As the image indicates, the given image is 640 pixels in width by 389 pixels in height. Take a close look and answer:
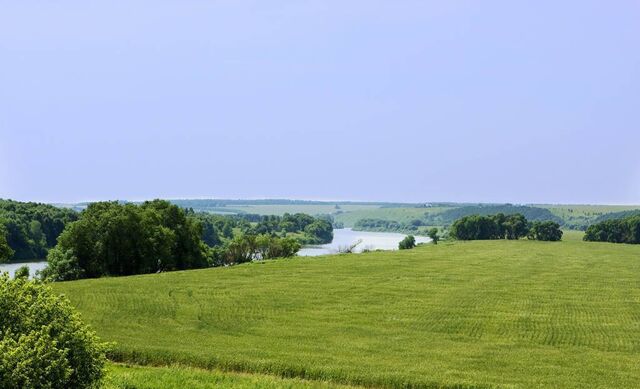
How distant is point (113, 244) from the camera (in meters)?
85.9

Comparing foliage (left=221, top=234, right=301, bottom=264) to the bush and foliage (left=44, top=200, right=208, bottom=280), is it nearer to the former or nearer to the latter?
foliage (left=44, top=200, right=208, bottom=280)

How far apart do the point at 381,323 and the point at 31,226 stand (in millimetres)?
115815

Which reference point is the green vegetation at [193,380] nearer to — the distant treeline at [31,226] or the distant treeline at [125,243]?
the distant treeline at [125,243]

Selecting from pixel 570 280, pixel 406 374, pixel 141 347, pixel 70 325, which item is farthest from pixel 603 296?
pixel 70 325

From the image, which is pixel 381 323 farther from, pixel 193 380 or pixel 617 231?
pixel 617 231

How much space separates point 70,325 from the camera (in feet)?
75.0

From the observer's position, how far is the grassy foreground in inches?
1395

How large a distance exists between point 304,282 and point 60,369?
52.4 m

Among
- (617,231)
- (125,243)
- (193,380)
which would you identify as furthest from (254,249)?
(617,231)

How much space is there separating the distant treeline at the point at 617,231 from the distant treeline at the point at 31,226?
152 m

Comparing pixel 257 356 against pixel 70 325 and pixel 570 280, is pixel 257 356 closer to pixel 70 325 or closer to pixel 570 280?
pixel 70 325

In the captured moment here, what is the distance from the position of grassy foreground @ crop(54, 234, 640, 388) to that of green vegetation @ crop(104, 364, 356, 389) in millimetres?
1416

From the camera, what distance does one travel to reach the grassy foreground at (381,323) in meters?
35.4

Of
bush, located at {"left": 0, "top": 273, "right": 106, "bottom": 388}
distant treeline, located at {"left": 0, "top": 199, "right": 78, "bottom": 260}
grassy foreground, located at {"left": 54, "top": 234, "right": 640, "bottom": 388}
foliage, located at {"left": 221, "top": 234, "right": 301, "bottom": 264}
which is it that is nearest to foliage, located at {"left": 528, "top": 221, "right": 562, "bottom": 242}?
foliage, located at {"left": 221, "top": 234, "right": 301, "bottom": 264}
